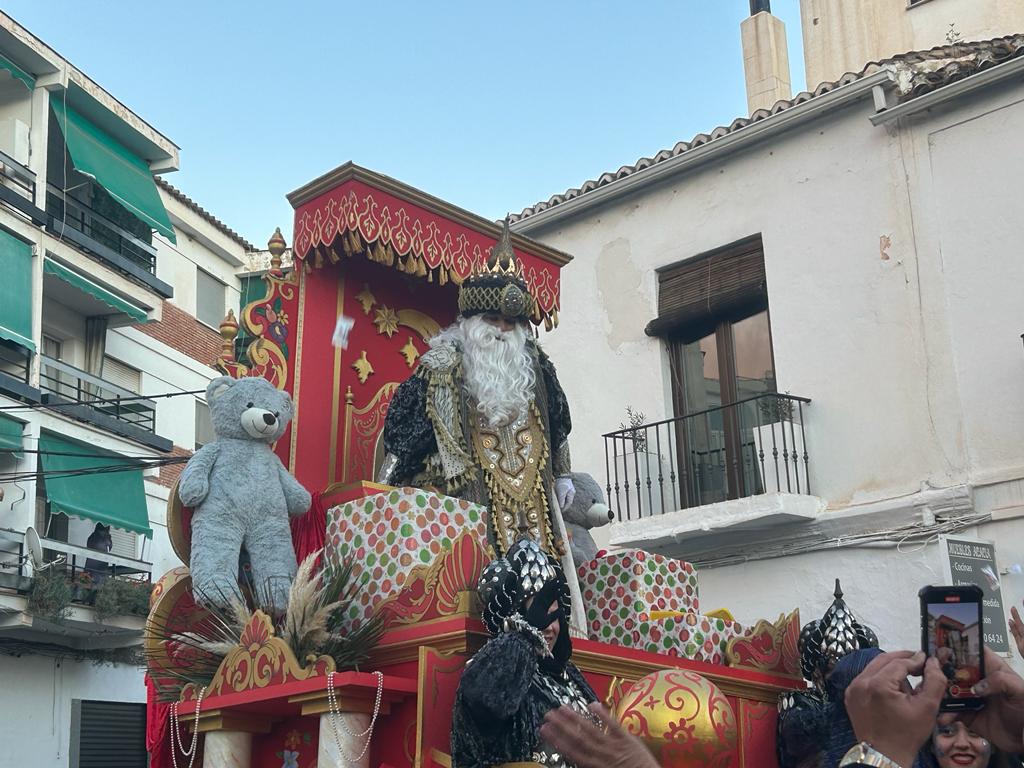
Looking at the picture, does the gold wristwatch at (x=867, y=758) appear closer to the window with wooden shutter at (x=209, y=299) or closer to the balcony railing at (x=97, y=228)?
the balcony railing at (x=97, y=228)

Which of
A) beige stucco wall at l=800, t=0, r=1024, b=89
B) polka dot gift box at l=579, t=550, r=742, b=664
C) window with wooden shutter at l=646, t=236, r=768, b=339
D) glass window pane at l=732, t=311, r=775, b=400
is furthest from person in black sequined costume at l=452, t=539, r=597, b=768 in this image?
beige stucco wall at l=800, t=0, r=1024, b=89

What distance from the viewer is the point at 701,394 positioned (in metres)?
13.4

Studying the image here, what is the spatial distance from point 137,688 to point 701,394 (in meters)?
11.3

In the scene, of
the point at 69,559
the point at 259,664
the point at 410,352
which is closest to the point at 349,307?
the point at 410,352

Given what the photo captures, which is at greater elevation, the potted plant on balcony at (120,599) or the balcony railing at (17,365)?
the balcony railing at (17,365)

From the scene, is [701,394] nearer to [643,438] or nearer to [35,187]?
[643,438]

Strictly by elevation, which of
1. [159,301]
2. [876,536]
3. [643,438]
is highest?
[159,301]

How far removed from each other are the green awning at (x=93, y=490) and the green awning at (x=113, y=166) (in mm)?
3806

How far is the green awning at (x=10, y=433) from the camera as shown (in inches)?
689

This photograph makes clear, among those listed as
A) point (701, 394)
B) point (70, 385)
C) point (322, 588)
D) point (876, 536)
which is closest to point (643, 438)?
point (701, 394)

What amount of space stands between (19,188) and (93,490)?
4690 mm

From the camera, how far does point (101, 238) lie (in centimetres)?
2069

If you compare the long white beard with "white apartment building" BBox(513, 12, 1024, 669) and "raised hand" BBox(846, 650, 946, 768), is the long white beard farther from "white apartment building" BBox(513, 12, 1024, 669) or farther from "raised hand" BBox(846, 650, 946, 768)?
"white apartment building" BBox(513, 12, 1024, 669)

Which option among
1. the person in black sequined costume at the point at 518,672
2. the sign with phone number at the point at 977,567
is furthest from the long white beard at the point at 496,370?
the sign with phone number at the point at 977,567
